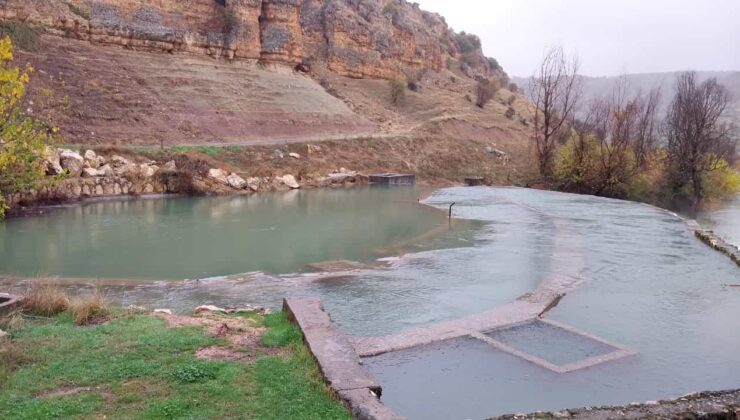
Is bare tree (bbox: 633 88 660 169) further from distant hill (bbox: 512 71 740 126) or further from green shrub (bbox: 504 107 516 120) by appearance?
distant hill (bbox: 512 71 740 126)

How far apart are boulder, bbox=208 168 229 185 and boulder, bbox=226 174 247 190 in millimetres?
131

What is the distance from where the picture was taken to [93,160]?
76.2 ft

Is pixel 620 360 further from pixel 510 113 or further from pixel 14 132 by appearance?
pixel 510 113

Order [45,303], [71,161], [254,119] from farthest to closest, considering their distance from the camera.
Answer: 1. [254,119]
2. [71,161]
3. [45,303]

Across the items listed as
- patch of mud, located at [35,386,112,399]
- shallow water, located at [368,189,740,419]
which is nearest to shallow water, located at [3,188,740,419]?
shallow water, located at [368,189,740,419]

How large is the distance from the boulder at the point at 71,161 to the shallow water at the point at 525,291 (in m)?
4.60

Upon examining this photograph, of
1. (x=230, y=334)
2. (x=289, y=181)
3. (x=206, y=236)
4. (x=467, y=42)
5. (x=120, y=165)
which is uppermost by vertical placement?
(x=467, y=42)

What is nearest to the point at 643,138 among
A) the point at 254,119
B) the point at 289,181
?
the point at 289,181

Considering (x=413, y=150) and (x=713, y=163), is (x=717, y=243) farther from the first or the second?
(x=413, y=150)

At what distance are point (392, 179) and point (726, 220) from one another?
626 inches

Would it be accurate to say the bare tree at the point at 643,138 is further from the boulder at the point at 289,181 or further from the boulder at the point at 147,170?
the boulder at the point at 147,170

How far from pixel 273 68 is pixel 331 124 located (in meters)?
7.64

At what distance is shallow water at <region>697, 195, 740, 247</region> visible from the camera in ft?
64.1

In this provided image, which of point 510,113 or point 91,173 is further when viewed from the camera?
point 510,113
